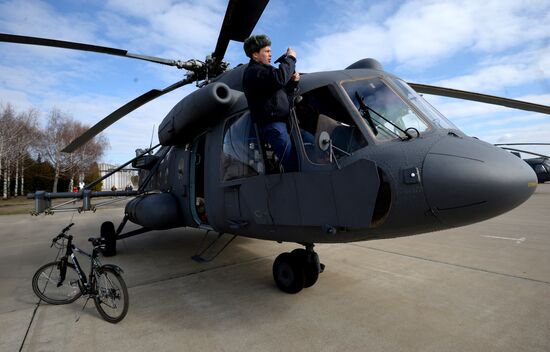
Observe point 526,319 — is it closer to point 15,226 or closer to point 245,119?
point 245,119

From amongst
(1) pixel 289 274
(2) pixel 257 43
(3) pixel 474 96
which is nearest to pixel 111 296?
(1) pixel 289 274

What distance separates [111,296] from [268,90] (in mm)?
2650

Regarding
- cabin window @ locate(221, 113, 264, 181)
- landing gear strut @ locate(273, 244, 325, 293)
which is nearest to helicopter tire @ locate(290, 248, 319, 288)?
landing gear strut @ locate(273, 244, 325, 293)

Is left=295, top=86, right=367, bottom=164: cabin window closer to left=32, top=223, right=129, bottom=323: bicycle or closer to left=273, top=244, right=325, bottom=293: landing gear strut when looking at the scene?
left=273, top=244, right=325, bottom=293: landing gear strut

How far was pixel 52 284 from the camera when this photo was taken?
13.3ft

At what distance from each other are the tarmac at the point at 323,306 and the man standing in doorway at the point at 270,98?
158 centimetres

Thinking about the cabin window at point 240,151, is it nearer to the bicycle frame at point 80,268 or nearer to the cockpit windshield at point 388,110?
the cockpit windshield at point 388,110

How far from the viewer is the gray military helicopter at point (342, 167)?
7.93ft

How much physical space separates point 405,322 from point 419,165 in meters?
1.63

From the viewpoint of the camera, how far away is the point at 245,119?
3830 millimetres

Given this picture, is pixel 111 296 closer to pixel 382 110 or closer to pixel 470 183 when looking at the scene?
pixel 382 110

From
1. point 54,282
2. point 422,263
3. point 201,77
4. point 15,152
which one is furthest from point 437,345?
point 15,152

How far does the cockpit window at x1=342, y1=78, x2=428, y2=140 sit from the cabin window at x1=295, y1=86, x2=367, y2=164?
0.16 m

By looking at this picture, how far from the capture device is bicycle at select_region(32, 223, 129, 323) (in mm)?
3266
